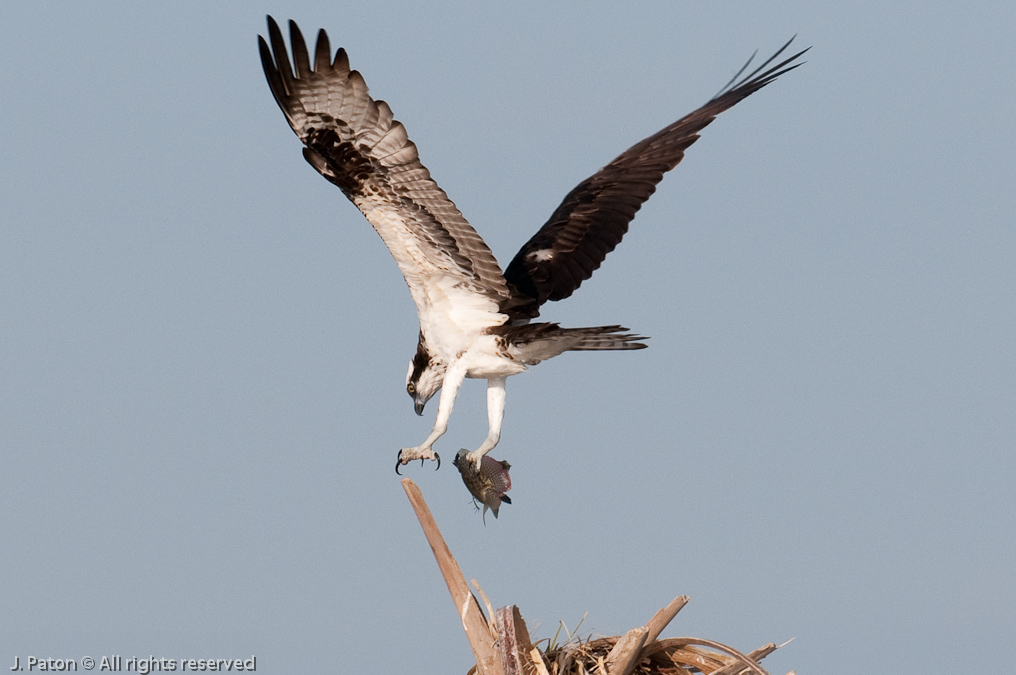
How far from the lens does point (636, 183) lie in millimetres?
10008

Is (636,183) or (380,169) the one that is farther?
(636,183)

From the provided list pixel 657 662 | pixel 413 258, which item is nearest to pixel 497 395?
pixel 413 258

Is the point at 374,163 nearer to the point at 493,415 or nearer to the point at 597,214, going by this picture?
the point at 493,415

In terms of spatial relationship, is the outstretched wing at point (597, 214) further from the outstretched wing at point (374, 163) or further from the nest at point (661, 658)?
the nest at point (661, 658)

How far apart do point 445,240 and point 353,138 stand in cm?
94

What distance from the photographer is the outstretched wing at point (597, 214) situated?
9.16 m

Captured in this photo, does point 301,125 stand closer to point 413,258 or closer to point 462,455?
point 413,258

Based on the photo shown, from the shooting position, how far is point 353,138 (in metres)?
7.43

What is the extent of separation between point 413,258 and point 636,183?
276 centimetres

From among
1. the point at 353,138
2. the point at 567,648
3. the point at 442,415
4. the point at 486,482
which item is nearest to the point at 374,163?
the point at 353,138

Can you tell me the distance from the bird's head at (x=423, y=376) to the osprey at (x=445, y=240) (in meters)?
0.01

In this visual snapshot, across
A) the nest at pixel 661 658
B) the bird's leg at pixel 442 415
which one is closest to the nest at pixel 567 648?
the nest at pixel 661 658

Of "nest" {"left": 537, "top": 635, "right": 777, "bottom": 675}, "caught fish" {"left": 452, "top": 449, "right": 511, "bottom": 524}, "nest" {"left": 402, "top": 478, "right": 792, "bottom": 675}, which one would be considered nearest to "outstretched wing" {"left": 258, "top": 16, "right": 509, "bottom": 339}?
"caught fish" {"left": 452, "top": 449, "right": 511, "bottom": 524}

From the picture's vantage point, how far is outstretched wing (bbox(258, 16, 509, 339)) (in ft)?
23.7
